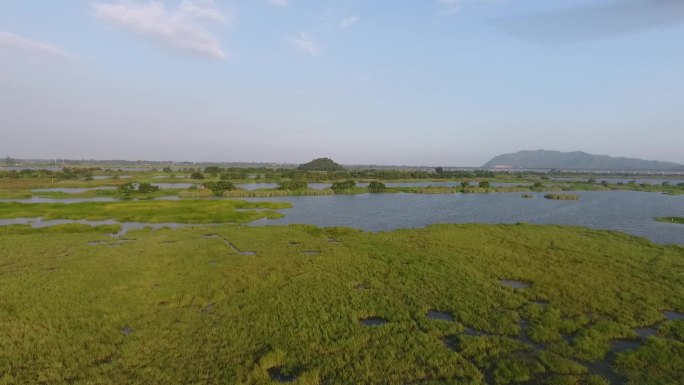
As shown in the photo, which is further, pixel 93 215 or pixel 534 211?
pixel 534 211

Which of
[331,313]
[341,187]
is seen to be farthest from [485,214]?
[331,313]

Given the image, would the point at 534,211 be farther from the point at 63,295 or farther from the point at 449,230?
the point at 63,295

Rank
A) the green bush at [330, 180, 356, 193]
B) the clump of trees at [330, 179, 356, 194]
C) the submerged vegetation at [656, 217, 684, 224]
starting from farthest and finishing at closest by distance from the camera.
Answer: the green bush at [330, 180, 356, 193] → the clump of trees at [330, 179, 356, 194] → the submerged vegetation at [656, 217, 684, 224]

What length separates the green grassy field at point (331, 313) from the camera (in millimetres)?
10586

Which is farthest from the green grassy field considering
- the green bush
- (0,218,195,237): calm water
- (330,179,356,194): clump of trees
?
the green bush

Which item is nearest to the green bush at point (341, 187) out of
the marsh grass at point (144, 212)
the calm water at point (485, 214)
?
the calm water at point (485, 214)

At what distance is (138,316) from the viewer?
14102mm

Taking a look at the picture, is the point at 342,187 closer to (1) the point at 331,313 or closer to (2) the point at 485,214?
(2) the point at 485,214

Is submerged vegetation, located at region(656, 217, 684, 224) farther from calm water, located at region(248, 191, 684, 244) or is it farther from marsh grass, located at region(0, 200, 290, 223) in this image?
marsh grass, located at region(0, 200, 290, 223)

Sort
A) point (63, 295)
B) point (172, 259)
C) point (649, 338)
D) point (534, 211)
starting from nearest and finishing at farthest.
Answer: point (649, 338) → point (63, 295) → point (172, 259) → point (534, 211)

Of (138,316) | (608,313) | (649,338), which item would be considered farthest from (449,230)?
(138,316)

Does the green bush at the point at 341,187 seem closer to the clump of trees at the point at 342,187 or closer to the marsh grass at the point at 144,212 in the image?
the clump of trees at the point at 342,187

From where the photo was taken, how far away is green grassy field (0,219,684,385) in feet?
34.7

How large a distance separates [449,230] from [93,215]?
39345 mm
